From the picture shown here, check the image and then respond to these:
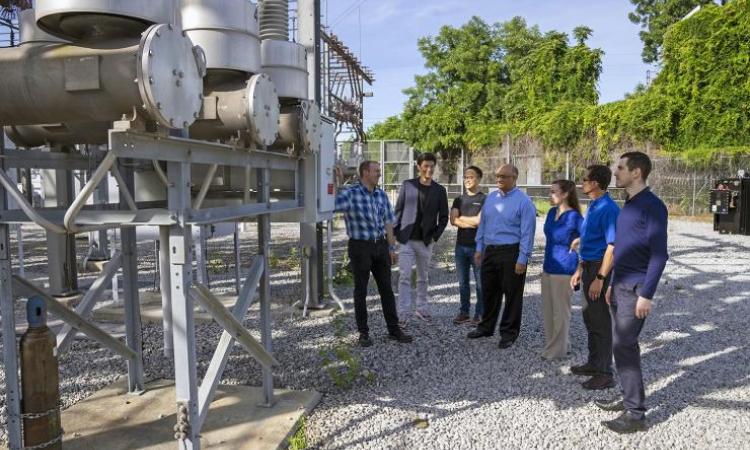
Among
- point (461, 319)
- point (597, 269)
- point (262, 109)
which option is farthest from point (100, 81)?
point (461, 319)

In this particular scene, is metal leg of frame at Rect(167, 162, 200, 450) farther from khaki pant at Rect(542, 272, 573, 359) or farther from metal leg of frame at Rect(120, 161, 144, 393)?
khaki pant at Rect(542, 272, 573, 359)

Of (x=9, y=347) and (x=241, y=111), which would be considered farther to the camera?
(x=241, y=111)

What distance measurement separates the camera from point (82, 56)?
2510mm

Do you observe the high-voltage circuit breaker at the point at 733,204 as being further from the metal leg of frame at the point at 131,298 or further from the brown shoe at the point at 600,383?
the metal leg of frame at the point at 131,298

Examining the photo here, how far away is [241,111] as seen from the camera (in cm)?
334

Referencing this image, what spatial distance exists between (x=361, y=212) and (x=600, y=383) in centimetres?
248

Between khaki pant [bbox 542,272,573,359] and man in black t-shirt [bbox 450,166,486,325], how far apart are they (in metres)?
0.97

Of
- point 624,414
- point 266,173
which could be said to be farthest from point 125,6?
point 624,414

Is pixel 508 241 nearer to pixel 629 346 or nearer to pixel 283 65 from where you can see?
pixel 629 346

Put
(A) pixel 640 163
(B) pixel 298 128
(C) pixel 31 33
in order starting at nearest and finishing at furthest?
(C) pixel 31 33 < (A) pixel 640 163 < (B) pixel 298 128

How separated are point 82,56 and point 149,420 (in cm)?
240

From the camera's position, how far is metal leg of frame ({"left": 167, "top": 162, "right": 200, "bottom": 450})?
111 inches

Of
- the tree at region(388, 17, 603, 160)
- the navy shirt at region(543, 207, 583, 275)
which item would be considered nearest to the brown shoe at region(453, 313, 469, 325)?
the navy shirt at region(543, 207, 583, 275)

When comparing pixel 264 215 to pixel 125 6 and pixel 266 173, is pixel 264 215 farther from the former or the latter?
pixel 125 6
